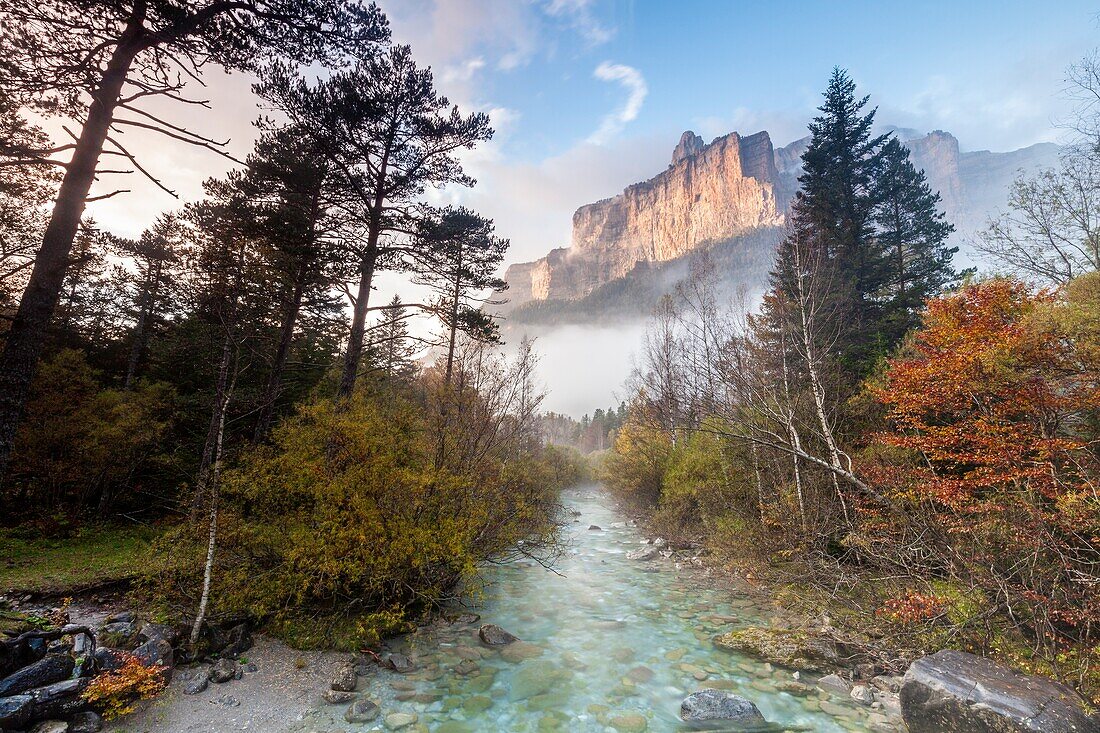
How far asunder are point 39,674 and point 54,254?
4860 mm

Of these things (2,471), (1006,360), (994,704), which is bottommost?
(994,704)

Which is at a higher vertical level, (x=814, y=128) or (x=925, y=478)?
(x=814, y=128)

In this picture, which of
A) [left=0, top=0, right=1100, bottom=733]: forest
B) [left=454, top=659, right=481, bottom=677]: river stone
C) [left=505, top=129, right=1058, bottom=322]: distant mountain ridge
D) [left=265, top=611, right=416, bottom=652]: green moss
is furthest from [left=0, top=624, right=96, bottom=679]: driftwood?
[left=505, top=129, right=1058, bottom=322]: distant mountain ridge

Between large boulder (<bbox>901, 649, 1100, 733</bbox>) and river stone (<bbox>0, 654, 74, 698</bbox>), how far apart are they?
10611mm

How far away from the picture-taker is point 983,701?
4.95 metres

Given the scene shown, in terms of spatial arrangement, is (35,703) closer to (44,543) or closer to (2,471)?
(2,471)

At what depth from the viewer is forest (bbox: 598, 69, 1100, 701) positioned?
6469 mm

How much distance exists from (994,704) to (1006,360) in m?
7.11

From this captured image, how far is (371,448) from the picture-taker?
831cm

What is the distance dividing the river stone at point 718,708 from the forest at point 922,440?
9.79 feet

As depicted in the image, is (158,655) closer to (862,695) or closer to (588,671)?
(588,671)

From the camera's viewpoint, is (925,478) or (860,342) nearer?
(925,478)

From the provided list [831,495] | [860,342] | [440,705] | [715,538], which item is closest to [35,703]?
[440,705]

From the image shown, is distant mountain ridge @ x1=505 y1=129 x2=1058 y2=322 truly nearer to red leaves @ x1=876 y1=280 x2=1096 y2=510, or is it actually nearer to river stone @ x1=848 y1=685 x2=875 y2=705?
red leaves @ x1=876 y1=280 x2=1096 y2=510
